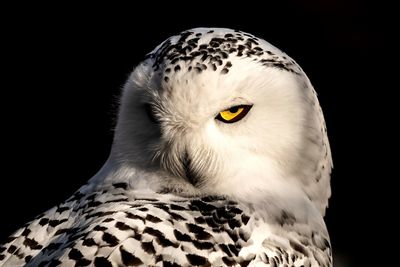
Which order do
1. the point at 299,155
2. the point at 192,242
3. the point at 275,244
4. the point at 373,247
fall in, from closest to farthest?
1. the point at 192,242
2. the point at 275,244
3. the point at 299,155
4. the point at 373,247

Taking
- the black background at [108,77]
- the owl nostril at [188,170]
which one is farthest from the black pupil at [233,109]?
the black background at [108,77]

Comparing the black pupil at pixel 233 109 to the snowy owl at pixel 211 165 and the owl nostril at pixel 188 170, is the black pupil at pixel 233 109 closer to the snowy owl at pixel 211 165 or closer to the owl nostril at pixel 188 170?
the snowy owl at pixel 211 165

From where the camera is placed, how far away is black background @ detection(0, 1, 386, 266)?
4.21 m

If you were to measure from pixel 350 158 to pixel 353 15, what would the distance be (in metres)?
0.87

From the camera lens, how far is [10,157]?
478 cm

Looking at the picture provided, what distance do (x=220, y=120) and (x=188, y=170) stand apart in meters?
0.20

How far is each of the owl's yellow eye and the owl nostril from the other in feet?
0.54

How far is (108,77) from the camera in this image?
449 centimetres

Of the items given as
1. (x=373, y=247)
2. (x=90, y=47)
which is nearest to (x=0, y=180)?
(x=90, y=47)

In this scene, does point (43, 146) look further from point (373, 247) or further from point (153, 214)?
point (153, 214)

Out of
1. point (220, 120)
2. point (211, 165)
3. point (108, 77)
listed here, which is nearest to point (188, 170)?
point (211, 165)

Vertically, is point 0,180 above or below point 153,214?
below

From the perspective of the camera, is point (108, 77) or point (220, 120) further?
point (108, 77)

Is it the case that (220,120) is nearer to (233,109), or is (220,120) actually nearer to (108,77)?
(233,109)
